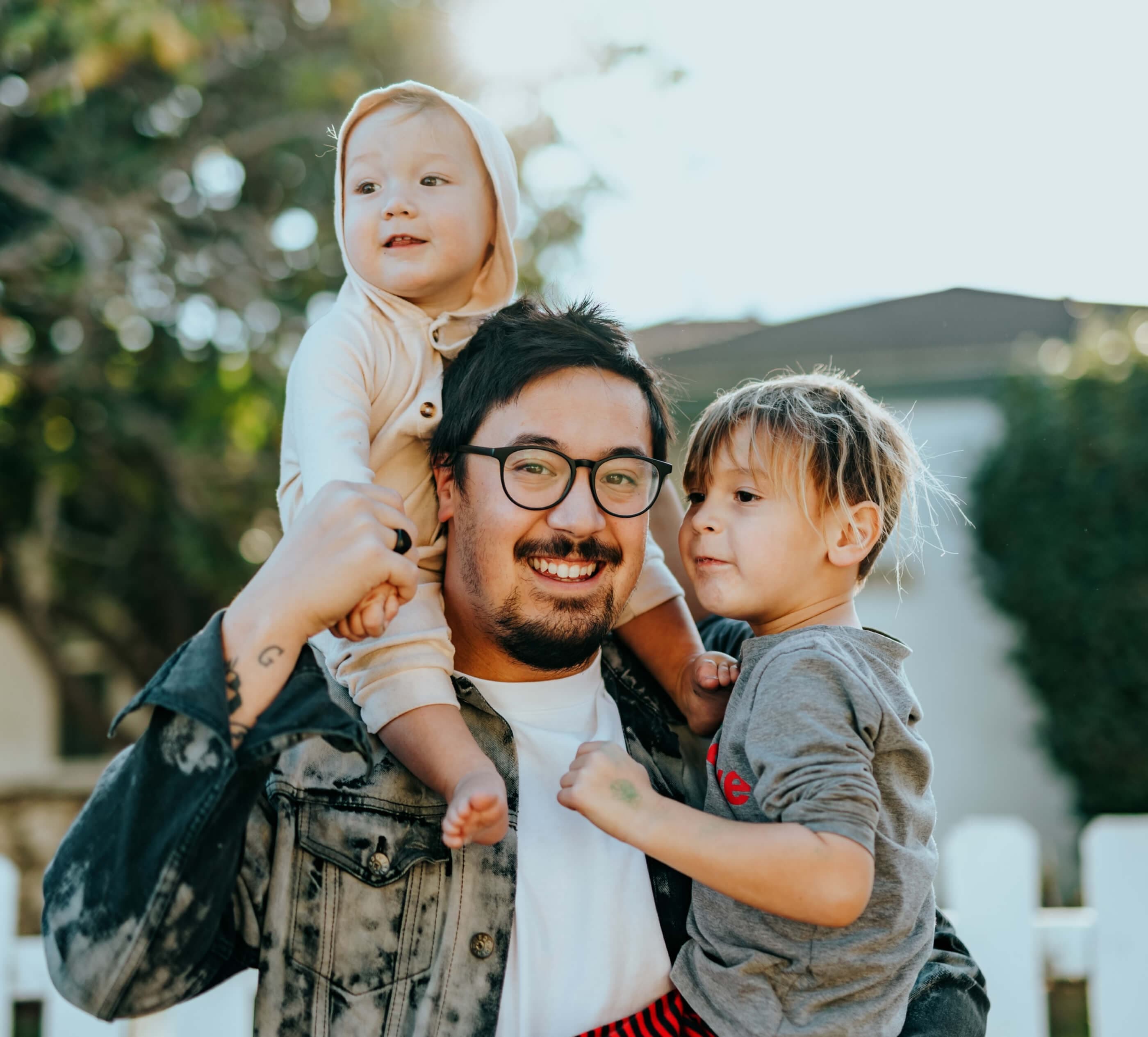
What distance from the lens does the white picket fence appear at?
3072 millimetres

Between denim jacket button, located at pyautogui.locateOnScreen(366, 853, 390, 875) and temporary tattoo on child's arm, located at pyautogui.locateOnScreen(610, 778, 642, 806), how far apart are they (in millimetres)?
445

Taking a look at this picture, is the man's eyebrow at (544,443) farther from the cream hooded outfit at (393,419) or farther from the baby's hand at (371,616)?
the baby's hand at (371,616)

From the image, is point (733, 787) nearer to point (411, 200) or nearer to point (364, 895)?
point (364, 895)

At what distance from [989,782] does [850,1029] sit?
8.50m

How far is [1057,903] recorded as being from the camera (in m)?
7.80

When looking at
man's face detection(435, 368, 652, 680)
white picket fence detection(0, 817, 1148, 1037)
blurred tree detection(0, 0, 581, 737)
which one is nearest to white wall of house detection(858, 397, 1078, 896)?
blurred tree detection(0, 0, 581, 737)

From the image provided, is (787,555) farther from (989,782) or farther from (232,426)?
(989,782)

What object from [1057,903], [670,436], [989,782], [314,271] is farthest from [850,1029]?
[989,782]

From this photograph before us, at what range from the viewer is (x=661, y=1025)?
5.91 feet

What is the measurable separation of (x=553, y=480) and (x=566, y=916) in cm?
76

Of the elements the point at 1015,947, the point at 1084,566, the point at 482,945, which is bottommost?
the point at 1015,947

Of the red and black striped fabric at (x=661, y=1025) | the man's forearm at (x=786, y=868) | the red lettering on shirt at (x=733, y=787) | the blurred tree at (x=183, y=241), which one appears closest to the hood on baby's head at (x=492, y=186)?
the red lettering on shirt at (x=733, y=787)

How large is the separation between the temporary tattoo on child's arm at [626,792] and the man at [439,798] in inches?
13.6

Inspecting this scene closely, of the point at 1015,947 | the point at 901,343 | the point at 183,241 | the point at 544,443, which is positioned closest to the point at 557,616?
the point at 544,443
